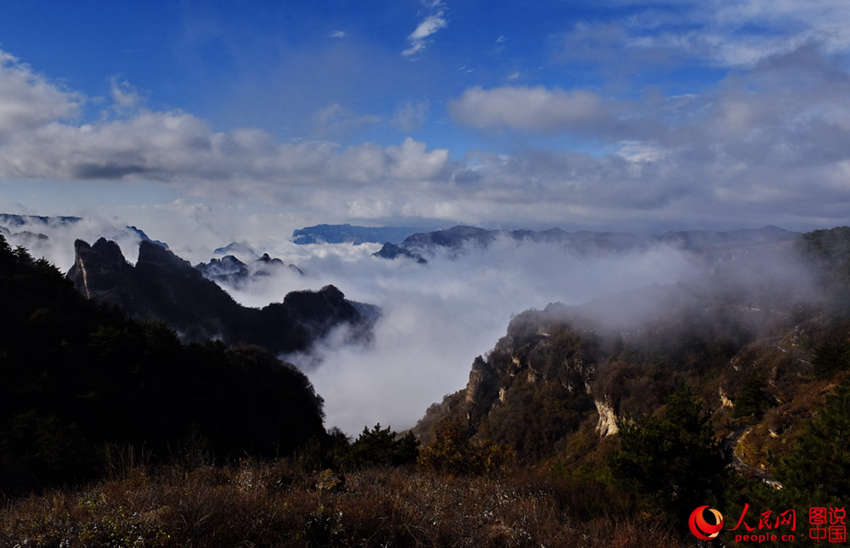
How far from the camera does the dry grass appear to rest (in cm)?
708

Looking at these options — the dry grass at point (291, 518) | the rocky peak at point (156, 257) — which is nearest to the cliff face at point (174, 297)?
the rocky peak at point (156, 257)

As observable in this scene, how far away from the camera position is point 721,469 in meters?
18.8

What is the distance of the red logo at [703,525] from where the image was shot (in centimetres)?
1155

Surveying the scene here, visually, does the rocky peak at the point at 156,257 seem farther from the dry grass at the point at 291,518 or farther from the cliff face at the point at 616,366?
the dry grass at the point at 291,518

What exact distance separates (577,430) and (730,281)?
83.9m

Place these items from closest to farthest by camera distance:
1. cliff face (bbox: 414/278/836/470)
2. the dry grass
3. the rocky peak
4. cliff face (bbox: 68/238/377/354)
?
the dry grass → cliff face (bbox: 414/278/836/470) → cliff face (bbox: 68/238/377/354) → the rocky peak

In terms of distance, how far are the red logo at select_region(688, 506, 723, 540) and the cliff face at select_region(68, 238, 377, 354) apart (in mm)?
121289

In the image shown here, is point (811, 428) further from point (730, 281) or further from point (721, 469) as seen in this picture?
point (730, 281)

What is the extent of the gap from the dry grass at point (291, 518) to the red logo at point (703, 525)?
A: 2.42 metres

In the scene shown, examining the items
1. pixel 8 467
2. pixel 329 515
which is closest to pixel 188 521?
pixel 329 515

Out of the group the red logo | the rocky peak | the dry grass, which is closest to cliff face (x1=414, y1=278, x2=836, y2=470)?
the red logo

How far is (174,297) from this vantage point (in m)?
136

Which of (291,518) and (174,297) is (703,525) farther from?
(174,297)

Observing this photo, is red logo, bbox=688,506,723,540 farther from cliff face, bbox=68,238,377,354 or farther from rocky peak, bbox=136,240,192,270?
rocky peak, bbox=136,240,192,270
